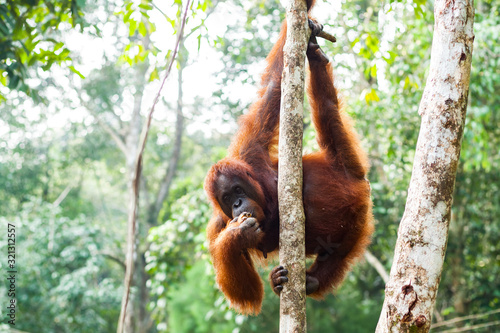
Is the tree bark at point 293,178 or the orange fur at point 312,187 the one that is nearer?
the tree bark at point 293,178

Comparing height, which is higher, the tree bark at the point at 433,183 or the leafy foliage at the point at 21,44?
the leafy foliage at the point at 21,44

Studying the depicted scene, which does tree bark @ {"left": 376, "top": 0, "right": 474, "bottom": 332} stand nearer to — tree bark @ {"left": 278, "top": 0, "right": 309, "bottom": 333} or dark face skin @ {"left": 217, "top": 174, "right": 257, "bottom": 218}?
tree bark @ {"left": 278, "top": 0, "right": 309, "bottom": 333}

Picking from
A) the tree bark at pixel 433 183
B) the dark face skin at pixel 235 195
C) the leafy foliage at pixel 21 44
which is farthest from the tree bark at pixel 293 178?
the leafy foliage at pixel 21 44

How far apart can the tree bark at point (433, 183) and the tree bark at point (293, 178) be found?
0.40 meters

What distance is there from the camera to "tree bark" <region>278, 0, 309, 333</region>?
2.07m

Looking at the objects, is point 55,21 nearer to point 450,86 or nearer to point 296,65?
point 296,65

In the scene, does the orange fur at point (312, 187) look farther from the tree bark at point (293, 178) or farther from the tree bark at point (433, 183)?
the tree bark at point (433, 183)

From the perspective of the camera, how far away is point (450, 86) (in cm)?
203

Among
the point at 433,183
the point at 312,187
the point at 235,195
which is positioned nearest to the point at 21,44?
the point at 235,195

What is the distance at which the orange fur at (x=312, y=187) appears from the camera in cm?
305

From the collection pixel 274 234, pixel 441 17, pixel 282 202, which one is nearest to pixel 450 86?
pixel 441 17

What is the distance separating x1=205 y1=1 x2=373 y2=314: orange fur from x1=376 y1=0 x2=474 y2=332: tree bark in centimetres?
117

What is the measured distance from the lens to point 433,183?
1908 millimetres

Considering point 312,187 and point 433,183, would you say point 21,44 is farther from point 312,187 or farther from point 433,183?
point 433,183
